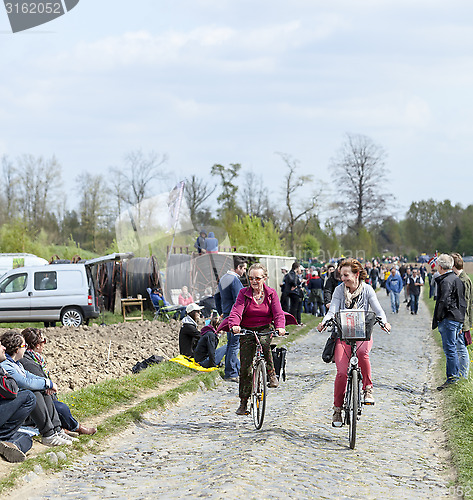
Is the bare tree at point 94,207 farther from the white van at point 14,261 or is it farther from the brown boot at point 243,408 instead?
the brown boot at point 243,408

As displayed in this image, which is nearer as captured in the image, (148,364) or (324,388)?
(324,388)

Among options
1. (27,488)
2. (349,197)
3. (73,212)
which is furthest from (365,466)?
(349,197)

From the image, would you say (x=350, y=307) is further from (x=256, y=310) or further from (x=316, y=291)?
(x=316, y=291)

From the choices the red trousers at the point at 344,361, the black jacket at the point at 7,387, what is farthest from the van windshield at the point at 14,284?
the red trousers at the point at 344,361

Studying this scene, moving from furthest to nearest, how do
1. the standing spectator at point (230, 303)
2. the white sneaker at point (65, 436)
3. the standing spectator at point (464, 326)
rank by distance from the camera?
1. the standing spectator at point (230, 303)
2. the standing spectator at point (464, 326)
3. the white sneaker at point (65, 436)

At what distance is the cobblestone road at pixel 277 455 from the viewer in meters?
5.92

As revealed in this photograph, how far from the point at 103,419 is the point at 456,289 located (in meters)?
5.27

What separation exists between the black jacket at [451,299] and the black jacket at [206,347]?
3897mm

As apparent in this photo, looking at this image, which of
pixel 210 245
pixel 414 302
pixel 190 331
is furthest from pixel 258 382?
pixel 414 302

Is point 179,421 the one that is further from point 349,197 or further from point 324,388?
point 349,197

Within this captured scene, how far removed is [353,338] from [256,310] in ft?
5.00

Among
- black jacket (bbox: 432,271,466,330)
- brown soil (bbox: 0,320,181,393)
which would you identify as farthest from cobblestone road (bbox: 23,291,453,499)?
brown soil (bbox: 0,320,181,393)

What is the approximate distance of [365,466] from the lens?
6.60m

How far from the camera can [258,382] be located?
8453 mm
